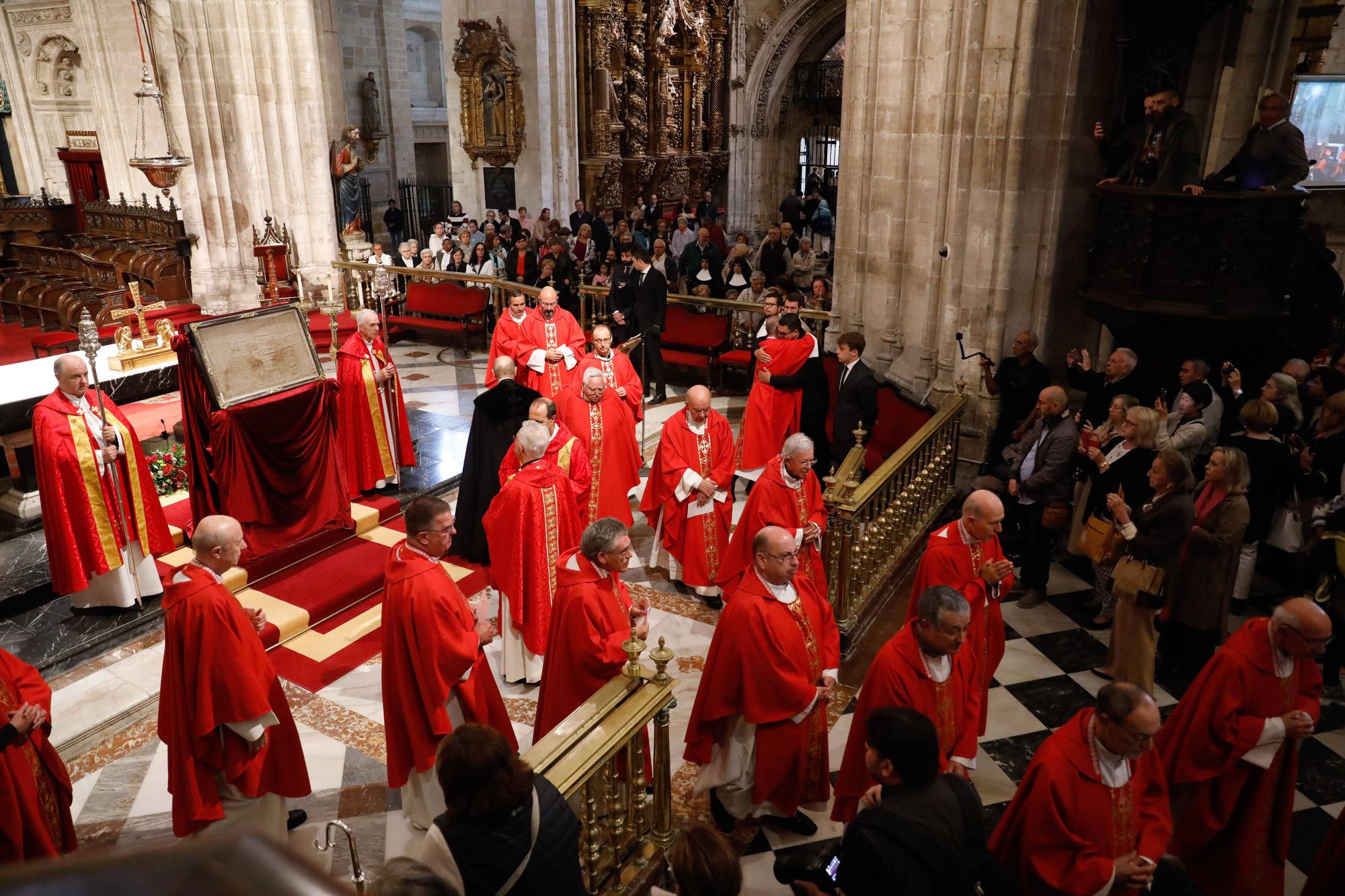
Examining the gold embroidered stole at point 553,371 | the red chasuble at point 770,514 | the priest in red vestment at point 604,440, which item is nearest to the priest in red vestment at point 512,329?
the gold embroidered stole at point 553,371

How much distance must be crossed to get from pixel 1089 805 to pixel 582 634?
2.02m

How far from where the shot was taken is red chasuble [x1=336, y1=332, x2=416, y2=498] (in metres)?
7.70

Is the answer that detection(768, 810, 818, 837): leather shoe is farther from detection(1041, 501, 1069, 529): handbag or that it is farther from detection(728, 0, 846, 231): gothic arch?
detection(728, 0, 846, 231): gothic arch

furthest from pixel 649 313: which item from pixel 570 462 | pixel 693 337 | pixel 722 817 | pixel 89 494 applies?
pixel 722 817

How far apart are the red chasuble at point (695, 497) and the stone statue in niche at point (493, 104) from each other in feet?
43.0

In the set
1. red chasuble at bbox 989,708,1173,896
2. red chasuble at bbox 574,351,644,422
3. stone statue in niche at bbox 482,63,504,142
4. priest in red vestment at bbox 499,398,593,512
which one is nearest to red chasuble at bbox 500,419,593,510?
priest in red vestment at bbox 499,398,593,512

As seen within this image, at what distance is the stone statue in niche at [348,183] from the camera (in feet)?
51.4

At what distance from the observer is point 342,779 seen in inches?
189

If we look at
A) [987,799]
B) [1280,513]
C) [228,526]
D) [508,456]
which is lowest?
[987,799]

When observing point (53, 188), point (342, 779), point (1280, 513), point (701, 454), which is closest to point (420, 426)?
point (701, 454)

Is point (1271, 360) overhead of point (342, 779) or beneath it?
overhead

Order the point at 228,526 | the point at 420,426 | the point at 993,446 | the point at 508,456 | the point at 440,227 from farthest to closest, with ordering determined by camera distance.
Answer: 1. the point at 440,227
2. the point at 420,426
3. the point at 993,446
4. the point at 508,456
5. the point at 228,526

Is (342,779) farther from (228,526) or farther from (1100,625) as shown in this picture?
(1100,625)

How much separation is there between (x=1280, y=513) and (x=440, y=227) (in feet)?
37.4
